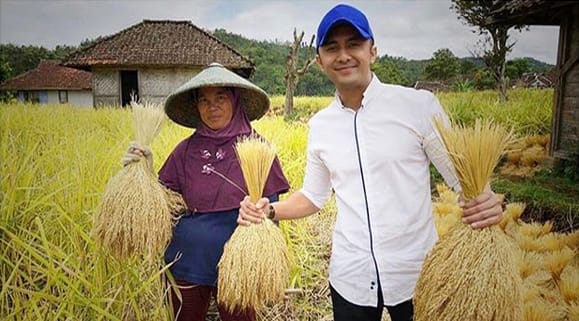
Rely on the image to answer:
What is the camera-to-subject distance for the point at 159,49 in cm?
158

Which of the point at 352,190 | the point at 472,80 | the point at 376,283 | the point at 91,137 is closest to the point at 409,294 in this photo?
the point at 376,283

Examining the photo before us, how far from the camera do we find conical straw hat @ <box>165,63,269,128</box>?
104 centimetres

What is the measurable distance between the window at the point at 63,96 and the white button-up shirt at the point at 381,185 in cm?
113

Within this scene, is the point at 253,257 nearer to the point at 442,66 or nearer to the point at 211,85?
the point at 211,85

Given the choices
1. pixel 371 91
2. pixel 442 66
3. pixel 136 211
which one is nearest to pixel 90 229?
pixel 136 211

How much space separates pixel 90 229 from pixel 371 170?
0.95 meters

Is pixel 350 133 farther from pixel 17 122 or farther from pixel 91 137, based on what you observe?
pixel 17 122

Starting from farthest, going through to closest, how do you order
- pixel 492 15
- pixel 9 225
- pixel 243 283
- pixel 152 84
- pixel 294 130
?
pixel 294 130 < pixel 152 84 < pixel 9 225 < pixel 492 15 < pixel 243 283

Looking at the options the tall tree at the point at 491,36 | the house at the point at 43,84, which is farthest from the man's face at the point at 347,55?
the house at the point at 43,84

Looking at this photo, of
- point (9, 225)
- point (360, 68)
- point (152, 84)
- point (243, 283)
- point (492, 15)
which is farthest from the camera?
point (152, 84)

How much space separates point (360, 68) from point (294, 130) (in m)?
1.17

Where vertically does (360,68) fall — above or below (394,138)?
above

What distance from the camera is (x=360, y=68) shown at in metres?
0.84

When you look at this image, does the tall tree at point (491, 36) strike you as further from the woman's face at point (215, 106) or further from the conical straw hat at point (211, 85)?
the woman's face at point (215, 106)
